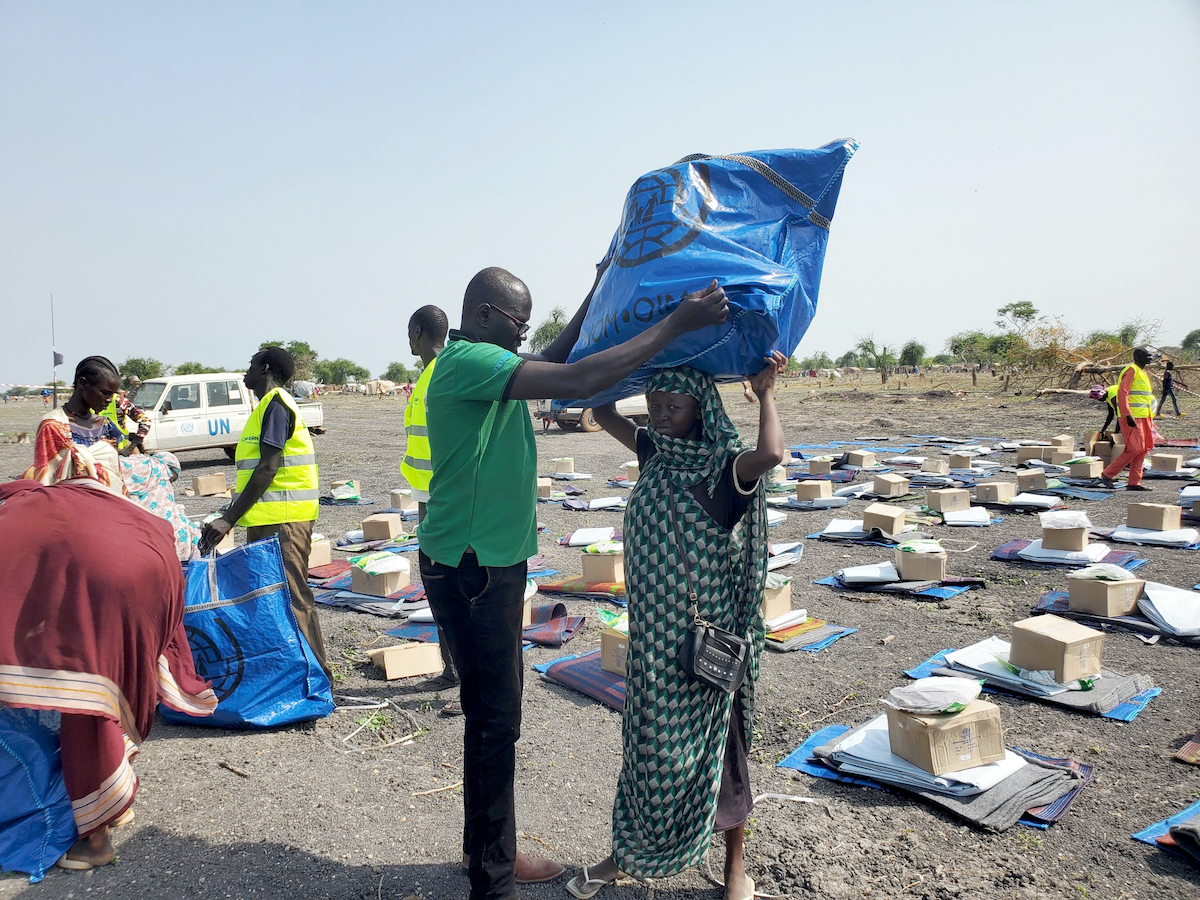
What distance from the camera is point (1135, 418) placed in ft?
30.6

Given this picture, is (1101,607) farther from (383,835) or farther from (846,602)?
Result: (383,835)

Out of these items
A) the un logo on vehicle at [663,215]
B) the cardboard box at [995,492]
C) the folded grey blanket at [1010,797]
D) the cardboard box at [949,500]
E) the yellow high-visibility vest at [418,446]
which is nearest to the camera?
the un logo on vehicle at [663,215]

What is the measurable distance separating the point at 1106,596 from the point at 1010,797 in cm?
267

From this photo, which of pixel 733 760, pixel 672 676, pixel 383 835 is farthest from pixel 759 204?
pixel 383 835

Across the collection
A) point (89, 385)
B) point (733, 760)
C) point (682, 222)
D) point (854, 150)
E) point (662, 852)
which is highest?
point (854, 150)

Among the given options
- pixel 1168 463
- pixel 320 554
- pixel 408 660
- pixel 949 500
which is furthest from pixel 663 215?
pixel 1168 463

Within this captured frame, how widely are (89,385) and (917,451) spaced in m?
13.4

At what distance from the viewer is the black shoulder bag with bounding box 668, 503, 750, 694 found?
6.96 ft

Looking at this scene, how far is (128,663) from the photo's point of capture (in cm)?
254

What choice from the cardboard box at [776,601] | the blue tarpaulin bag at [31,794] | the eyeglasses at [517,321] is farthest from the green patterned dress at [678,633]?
the cardboard box at [776,601]

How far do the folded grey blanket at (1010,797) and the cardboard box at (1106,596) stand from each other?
2306 millimetres

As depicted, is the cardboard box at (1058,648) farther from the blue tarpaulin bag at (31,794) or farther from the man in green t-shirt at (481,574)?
the blue tarpaulin bag at (31,794)

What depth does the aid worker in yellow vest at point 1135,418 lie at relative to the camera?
9250 mm

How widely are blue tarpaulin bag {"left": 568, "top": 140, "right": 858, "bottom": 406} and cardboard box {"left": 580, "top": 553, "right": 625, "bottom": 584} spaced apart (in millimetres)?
3483
